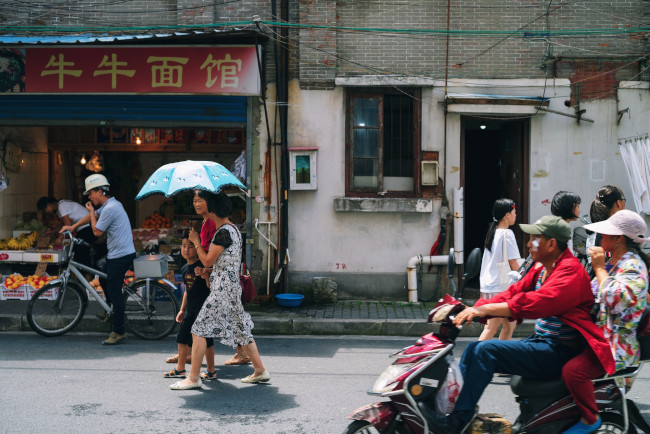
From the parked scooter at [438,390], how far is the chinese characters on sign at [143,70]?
697cm

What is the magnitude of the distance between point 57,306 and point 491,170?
28.8ft

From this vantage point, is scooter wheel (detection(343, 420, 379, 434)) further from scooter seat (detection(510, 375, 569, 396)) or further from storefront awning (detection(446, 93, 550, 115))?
storefront awning (detection(446, 93, 550, 115))

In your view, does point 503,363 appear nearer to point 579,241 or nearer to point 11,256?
point 579,241

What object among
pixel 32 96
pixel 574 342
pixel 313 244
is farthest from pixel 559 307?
pixel 32 96

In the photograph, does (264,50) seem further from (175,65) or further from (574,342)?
(574,342)

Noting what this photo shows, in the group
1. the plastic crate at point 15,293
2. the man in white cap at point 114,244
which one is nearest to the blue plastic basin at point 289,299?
the man in white cap at point 114,244

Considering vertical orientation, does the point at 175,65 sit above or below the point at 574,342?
above

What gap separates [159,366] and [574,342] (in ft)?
15.2

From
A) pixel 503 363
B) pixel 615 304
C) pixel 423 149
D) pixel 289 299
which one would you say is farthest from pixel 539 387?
pixel 423 149

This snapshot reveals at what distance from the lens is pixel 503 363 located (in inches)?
173

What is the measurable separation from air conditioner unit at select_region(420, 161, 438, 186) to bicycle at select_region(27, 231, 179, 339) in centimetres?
444

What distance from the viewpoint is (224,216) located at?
6.61m

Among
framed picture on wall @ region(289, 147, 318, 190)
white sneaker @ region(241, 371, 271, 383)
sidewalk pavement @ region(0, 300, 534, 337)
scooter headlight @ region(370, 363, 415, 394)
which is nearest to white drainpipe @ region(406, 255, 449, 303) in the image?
sidewalk pavement @ region(0, 300, 534, 337)

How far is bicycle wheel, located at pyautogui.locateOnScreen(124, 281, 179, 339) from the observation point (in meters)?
8.78
